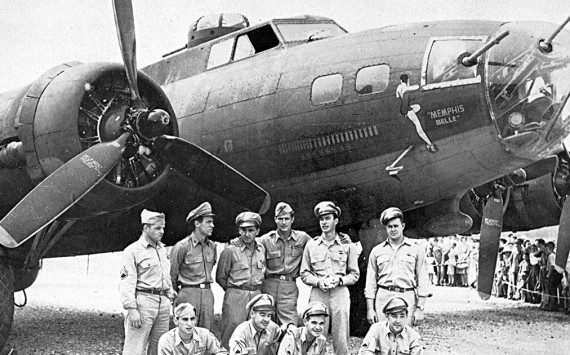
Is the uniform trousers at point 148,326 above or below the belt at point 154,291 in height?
below

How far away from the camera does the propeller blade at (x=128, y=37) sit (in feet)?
26.8

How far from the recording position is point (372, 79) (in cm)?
839

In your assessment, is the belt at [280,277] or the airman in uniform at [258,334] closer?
the airman in uniform at [258,334]

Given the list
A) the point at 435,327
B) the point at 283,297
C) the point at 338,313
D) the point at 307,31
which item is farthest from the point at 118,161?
the point at 435,327

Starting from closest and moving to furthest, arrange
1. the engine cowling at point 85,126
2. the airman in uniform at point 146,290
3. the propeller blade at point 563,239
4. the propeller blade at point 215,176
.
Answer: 1. the airman in uniform at point 146,290
2. the engine cowling at point 85,126
3. the propeller blade at point 215,176
4. the propeller blade at point 563,239

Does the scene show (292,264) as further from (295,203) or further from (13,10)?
(13,10)

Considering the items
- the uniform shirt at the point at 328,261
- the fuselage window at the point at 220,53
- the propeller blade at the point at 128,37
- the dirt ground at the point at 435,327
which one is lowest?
the dirt ground at the point at 435,327

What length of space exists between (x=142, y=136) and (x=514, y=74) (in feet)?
13.7

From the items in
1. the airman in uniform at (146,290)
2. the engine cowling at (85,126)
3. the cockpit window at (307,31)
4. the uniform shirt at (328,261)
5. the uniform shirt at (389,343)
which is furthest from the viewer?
the cockpit window at (307,31)

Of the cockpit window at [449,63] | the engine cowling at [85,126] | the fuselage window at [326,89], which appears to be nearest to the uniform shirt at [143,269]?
the engine cowling at [85,126]

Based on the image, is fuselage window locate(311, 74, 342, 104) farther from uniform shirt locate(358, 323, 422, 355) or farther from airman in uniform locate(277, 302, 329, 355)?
uniform shirt locate(358, 323, 422, 355)

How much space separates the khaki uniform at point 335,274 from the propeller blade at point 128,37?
8.93ft

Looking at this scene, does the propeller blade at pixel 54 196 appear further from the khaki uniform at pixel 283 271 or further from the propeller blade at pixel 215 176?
the khaki uniform at pixel 283 271

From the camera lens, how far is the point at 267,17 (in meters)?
10.2
